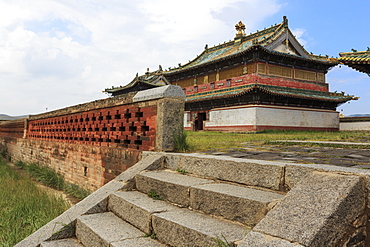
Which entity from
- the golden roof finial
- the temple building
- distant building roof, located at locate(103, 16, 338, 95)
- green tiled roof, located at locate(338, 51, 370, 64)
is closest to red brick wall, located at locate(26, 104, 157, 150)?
green tiled roof, located at locate(338, 51, 370, 64)

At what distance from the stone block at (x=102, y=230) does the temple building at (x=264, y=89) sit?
601 inches

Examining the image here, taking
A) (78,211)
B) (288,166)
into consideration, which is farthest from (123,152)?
(288,166)

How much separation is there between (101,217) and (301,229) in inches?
86.5

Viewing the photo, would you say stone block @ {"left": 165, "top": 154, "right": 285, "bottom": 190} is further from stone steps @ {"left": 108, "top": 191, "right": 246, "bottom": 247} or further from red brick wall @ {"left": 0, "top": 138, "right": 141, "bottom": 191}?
red brick wall @ {"left": 0, "top": 138, "right": 141, "bottom": 191}

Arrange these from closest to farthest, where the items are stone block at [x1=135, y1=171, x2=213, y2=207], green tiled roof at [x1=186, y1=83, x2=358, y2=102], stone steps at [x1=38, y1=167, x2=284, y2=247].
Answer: stone steps at [x1=38, y1=167, x2=284, y2=247]
stone block at [x1=135, y1=171, x2=213, y2=207]
green tiled roof at [x1=186, y1=83, x2=358, y2=102]

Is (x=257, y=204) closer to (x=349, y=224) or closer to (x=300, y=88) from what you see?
(x=349, y=224)

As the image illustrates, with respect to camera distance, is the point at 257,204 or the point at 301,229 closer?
the point at 301,229

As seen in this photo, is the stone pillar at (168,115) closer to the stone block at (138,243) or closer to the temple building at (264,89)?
the stone block at (138,243)

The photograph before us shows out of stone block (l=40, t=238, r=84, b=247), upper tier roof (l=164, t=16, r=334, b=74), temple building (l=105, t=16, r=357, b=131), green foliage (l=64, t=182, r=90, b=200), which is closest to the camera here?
stone block (l=40, t=238, r=84, b=247)

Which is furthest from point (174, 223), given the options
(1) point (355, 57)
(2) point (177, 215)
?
(1) point (355, 57)

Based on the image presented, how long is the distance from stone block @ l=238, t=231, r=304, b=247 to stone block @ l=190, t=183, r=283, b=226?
14.6 inches

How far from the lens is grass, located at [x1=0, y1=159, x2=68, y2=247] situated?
349 centimetres

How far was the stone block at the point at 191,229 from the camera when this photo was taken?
187cm

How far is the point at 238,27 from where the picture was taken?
23047mm
